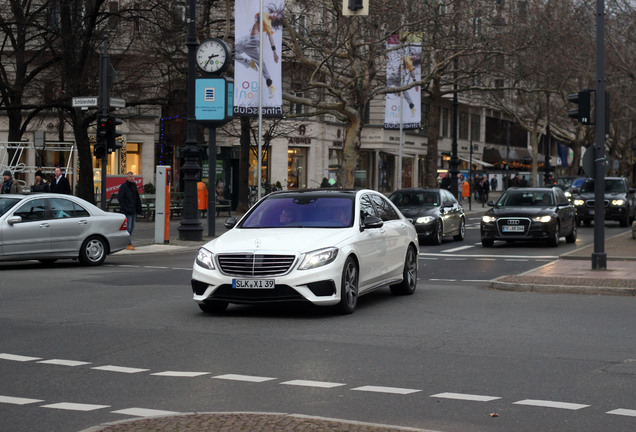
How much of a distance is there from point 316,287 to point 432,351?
2424 millimetres

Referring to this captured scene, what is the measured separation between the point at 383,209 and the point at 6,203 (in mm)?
8504

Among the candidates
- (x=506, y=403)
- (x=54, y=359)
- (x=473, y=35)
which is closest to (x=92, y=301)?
(x=54, y=359)

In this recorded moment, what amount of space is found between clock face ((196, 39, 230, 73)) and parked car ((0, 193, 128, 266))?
7.89m

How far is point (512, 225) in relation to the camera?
27.2 m

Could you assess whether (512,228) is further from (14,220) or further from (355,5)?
(14,220)

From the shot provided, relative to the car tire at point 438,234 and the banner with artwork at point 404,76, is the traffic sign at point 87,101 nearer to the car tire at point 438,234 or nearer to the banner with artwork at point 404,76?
the car tire at point 438,234

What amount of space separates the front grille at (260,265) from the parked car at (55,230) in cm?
859

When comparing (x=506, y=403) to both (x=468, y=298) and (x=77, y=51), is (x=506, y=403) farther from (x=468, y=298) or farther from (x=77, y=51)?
(x=77, y=51)

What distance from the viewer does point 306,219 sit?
44.8 feet

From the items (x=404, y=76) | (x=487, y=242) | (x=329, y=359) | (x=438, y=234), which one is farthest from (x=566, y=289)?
(x=404, y=76)

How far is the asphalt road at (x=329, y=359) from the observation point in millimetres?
7420

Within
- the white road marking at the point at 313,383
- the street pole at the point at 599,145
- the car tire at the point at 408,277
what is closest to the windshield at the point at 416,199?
the street pole at the point at 599,145

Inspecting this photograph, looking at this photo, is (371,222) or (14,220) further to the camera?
(14,220)

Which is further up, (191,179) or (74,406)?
(191,179)
